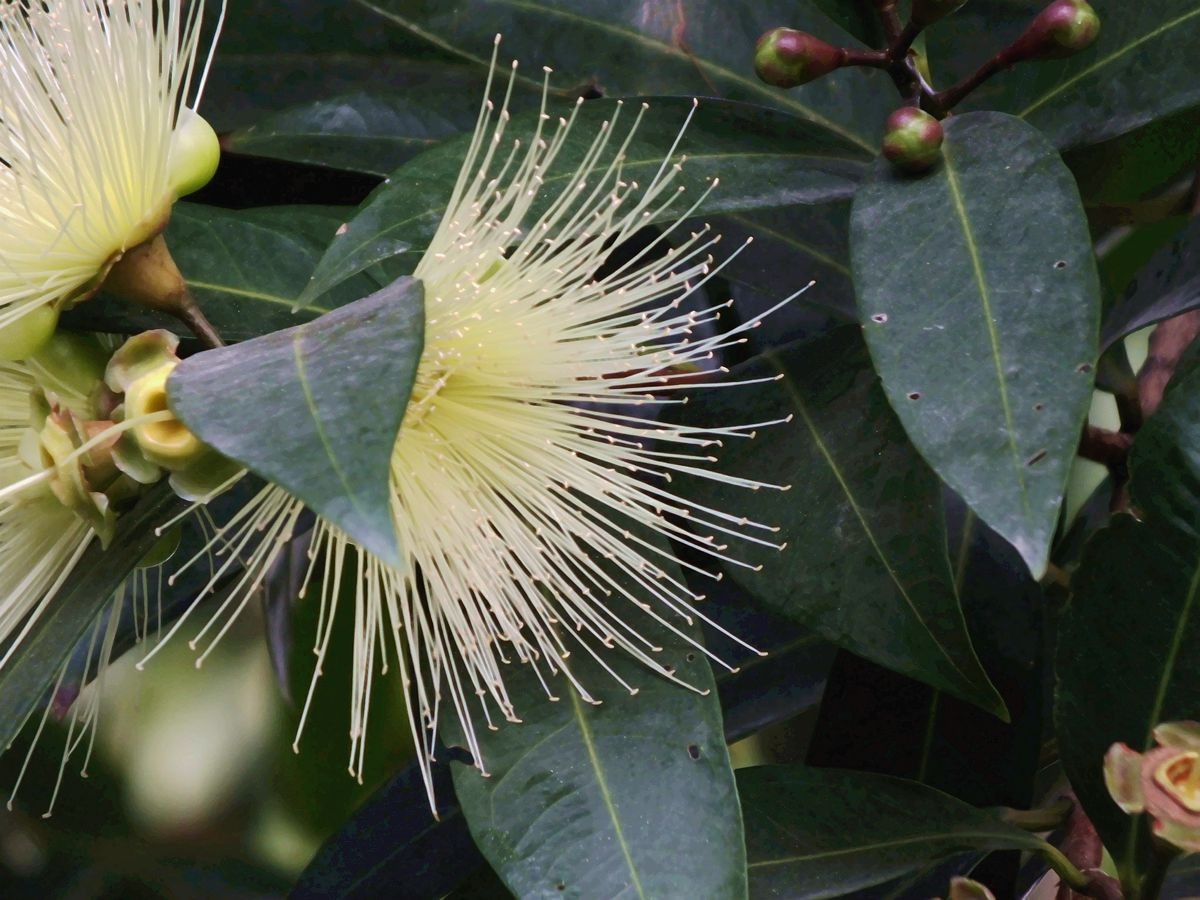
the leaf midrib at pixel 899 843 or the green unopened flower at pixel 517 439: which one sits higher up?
the green unopened flower at pixel 517 439

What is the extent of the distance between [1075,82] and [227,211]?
475mm

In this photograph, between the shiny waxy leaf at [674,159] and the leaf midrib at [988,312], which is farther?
the shiny waxy leaf at [674,159]

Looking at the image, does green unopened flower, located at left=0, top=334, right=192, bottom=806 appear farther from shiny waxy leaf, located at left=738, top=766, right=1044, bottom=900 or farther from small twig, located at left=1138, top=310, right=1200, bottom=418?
small twig, located at left=1138, top=310, right=1200, bottom=418

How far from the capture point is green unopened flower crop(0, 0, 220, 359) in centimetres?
59

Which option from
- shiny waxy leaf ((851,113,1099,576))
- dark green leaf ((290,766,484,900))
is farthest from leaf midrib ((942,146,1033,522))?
dark green leaf ((290,766,484,900))

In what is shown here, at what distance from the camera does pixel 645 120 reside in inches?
27.2

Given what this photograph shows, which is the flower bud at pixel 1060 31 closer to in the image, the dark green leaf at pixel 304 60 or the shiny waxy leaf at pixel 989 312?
the shiny waxy leaf at pixel 989 312

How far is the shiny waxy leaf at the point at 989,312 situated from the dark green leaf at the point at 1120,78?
0.29 feet

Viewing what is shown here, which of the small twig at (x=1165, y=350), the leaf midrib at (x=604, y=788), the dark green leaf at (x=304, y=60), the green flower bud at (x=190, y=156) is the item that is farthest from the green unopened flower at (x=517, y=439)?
the small twig at (x=1165, y=350)

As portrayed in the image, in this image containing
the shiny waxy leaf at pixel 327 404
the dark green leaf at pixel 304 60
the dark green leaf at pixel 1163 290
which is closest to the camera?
the shiny waxy leaf at pixel 327 404

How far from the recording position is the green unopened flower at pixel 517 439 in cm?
61

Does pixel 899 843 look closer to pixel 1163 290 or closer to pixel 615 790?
pixel 615 790

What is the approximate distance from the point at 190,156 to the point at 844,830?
0.49 meters

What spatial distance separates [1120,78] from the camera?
69 centimetres
